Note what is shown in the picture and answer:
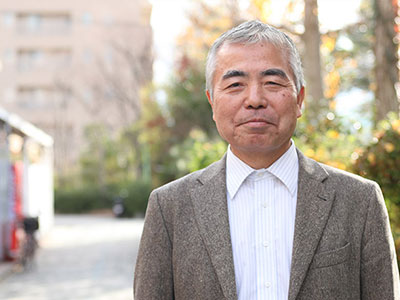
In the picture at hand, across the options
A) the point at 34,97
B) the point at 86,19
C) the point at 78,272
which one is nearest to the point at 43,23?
the point at 86,19

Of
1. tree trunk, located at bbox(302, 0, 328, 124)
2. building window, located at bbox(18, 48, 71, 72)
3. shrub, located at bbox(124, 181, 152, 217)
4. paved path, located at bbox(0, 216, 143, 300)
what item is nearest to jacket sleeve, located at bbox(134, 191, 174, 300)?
paved path, located at bbox(0, 216, 143, 300)

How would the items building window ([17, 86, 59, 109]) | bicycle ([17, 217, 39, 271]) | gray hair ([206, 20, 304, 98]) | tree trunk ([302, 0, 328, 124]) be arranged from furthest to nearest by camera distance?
building window ([17, 86, 59, 109]) < bicycle ([17, 217, 39, 271]) < tree trunk ([302, 0, 328, 124]) < gray hair ([206, 20, 304, 98])

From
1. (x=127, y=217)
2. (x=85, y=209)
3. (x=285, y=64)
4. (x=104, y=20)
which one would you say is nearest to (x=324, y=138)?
(x=285, y=64)

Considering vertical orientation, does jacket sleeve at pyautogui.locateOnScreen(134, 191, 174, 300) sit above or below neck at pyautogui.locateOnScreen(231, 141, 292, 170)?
below

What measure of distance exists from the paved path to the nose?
23.8ft

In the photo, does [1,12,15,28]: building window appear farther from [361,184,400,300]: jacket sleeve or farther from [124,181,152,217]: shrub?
[361,184,400,300]: jacket sleeve

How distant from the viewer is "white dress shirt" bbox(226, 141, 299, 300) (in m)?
1.85

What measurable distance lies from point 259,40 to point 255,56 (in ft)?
0.17

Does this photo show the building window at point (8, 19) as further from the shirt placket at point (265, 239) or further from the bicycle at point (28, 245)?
the shirt placket at point (265, 239)

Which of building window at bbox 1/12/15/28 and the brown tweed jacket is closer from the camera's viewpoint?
the brown tweed jacket

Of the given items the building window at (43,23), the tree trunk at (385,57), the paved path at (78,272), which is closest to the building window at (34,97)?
the building window at (43,23)

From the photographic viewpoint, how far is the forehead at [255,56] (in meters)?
1.90

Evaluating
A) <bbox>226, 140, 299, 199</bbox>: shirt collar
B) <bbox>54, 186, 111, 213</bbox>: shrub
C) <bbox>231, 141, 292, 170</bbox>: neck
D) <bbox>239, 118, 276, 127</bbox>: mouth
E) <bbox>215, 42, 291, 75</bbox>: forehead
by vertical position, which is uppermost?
<bbox>215, 42, 291, 75</bbox>: forehead

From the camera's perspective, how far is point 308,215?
6.20 ft
